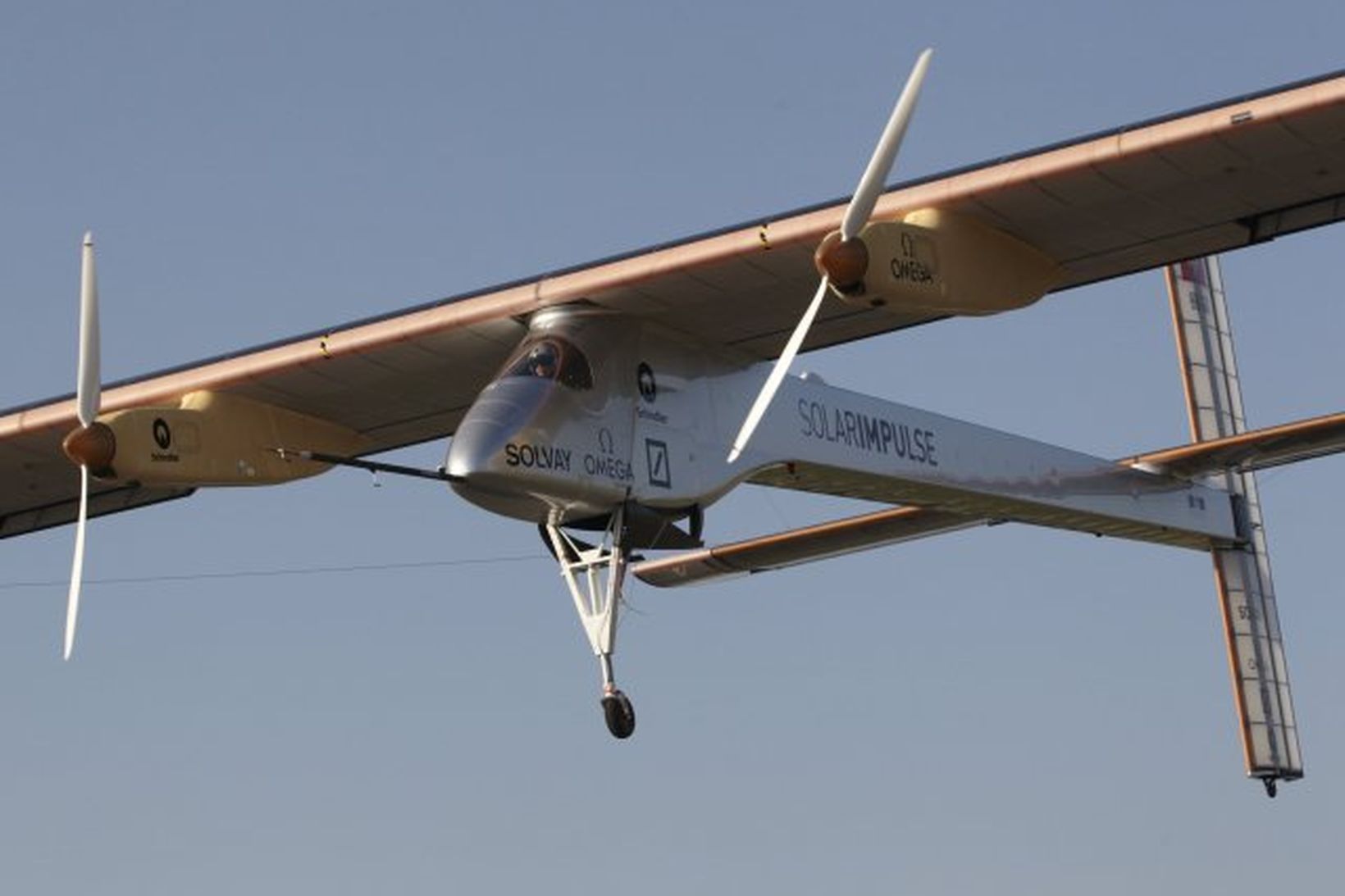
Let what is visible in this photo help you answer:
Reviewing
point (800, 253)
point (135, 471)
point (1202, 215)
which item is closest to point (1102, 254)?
point (1202, 215)

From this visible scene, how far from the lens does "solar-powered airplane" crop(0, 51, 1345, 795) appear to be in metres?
25.3

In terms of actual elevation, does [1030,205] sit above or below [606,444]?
above

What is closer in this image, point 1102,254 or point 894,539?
point 1102,254

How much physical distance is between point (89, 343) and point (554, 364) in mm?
4398

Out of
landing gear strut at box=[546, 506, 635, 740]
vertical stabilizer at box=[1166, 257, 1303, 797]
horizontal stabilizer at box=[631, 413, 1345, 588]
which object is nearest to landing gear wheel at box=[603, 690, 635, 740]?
landing gear strut at box=[546, 506, 635, 740]

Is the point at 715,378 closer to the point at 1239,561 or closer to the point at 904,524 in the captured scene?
the point at 904,524

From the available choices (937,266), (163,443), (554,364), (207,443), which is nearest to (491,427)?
(554,364)

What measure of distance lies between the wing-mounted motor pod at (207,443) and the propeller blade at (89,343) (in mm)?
344

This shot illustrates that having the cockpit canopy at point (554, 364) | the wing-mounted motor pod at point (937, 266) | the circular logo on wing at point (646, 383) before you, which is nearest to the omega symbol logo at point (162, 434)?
the cockpit canopy at point (554, 364)

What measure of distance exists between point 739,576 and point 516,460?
10535 mm

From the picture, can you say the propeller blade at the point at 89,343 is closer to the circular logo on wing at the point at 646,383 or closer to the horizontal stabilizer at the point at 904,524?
the circular logo on wing at the point at 646,383

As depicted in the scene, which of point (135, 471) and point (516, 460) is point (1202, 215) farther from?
point (135, 471)

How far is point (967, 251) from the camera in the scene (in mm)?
25906

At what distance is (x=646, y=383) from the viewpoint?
27.6 m
